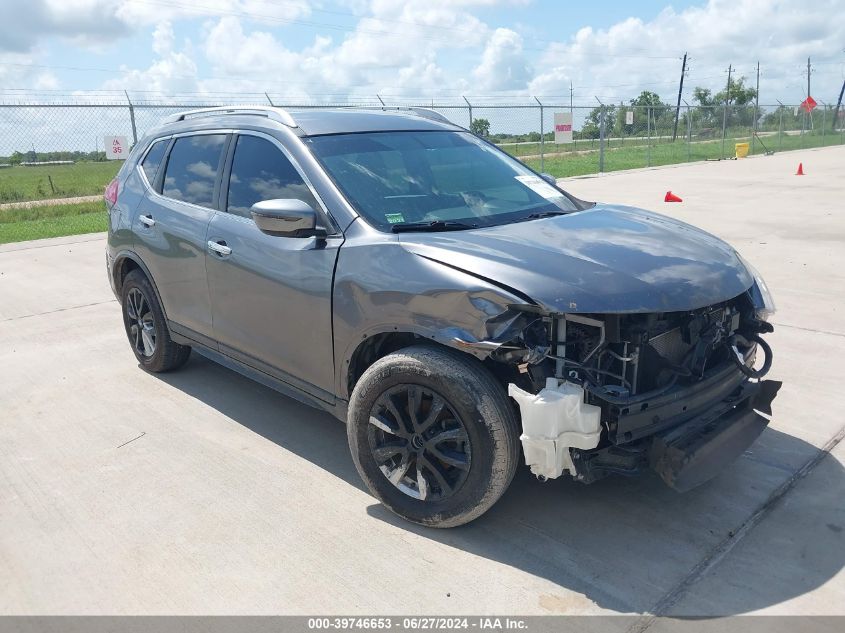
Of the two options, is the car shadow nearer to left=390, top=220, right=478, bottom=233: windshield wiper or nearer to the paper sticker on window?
left=390, top=220, right=478, bottom=233: windshield wiper

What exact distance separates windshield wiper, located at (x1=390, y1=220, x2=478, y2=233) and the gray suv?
0.04ft

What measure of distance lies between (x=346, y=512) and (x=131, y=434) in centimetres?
167

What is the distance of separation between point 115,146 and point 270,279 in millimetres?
14112

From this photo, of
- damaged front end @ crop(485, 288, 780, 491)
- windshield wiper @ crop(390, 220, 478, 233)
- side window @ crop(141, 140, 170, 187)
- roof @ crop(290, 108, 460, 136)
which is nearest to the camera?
damaged front end @ crop(485, 288, 780, 491)

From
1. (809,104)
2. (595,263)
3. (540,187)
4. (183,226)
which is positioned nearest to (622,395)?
(595,263)

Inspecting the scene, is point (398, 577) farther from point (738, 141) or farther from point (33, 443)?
point (738, 141)

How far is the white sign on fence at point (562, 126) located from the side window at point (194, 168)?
18.4 m

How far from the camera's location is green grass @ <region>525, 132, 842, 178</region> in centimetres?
2516

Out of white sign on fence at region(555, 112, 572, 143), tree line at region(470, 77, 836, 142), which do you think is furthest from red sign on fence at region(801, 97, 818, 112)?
white sign on fence at region(555, 112, 572, 143)

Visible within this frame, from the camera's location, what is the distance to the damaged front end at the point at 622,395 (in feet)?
9.39

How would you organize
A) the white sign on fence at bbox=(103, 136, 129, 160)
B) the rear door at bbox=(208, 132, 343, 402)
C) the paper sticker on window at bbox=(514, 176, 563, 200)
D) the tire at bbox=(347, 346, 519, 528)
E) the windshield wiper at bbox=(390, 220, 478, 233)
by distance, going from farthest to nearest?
1. the white sign on fence at bbox=(103, 136, 129, 160)
2. the paper sticker on window at bbox=(514, 176, 563, 200)
3. the rear door at bbox=(208, 132, 343, 402)
4. the windshield wiper at bbox=(390, 220, 478, 233)
5. the tire at bbox=(347, 346, 519, 528)

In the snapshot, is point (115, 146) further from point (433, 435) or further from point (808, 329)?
point (433, 435)

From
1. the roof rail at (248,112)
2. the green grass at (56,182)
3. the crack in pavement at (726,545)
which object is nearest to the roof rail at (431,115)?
the roof rail at (248,112)

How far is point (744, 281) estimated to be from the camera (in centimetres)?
345
